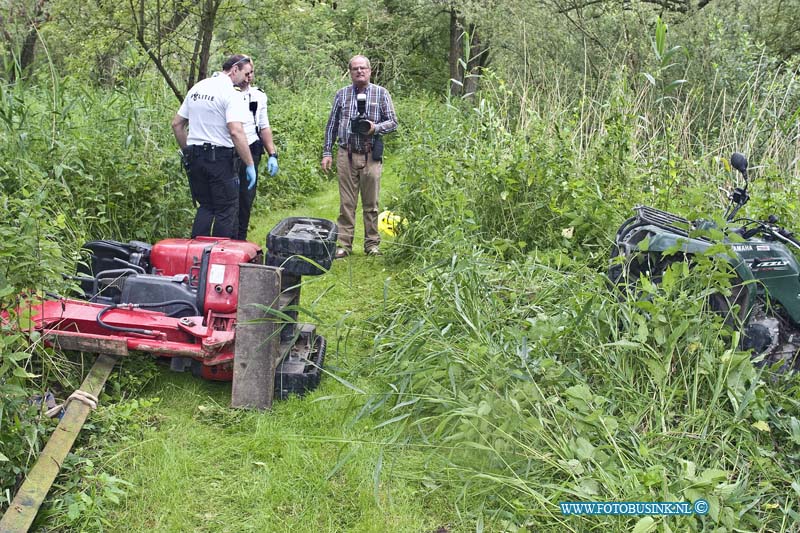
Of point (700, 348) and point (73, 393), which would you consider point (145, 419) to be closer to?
point (73, 393)

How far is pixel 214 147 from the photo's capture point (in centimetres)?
627

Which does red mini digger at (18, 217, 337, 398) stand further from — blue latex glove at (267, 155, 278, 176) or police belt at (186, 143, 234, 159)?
blue latex glove at (267, 155, 278, 176)

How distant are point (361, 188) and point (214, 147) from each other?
1943mm

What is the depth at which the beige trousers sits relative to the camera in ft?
25.2

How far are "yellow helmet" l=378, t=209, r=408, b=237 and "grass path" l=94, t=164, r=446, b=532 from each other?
3.01 m

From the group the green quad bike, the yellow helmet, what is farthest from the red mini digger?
the yellow helmet

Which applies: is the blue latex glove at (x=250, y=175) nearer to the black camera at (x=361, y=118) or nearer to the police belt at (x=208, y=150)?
the police belt at (x=208, y=150)

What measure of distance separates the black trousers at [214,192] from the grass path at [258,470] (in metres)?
1.99

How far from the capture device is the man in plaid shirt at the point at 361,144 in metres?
7.54

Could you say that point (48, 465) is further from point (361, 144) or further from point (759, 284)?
point (361, 144)

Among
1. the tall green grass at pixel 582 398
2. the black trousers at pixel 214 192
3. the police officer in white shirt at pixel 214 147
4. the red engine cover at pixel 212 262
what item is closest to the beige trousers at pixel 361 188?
the police officer in white shirt at pixel 214 147

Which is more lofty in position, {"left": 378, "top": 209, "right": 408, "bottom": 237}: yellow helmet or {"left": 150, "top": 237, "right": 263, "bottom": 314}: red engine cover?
{"left": 150, "top": 237, "right": 263, "bottom": 314}: red engine cover

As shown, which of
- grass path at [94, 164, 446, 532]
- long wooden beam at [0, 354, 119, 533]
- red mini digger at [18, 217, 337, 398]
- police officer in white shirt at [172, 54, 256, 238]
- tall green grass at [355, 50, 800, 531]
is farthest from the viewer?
police officer in white shirt at [172, 54, 256, 238]

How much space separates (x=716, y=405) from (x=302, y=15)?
25.2 feet
